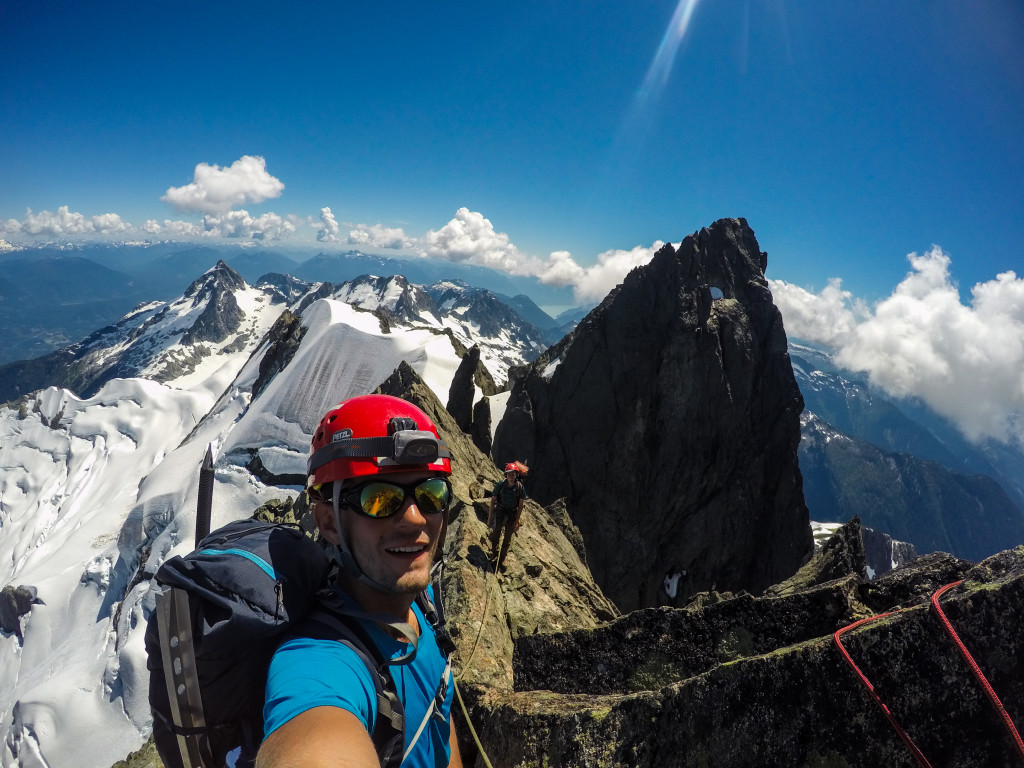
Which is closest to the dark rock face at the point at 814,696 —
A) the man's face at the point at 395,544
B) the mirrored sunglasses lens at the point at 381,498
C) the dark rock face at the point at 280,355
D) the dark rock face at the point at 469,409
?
the man's face at the point at 395,544

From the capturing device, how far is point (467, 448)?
26.9 metres

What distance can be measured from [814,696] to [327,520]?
4.80 meters

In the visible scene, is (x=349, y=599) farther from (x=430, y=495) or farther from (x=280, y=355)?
(x=280, y=355)

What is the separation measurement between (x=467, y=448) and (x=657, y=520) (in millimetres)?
35165

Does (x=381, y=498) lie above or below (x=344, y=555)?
above

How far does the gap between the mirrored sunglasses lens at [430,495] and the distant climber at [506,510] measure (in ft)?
36.2

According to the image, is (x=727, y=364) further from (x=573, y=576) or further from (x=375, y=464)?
(x=375, y=464)

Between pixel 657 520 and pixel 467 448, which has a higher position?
pixel 467 448

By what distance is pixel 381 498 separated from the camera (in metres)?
4.39

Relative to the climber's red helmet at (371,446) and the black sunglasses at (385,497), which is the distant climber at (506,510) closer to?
the climber's red helmet at (371,446)

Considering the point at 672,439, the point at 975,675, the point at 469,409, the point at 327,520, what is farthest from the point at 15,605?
the point at 975,675

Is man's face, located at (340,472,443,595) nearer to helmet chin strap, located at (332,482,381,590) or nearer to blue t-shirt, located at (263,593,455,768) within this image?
helmet chin strap, located at (332,482,381,590)

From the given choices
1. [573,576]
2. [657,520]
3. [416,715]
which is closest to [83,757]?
[573,576]

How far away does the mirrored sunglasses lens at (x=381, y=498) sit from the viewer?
4355 millimetres
